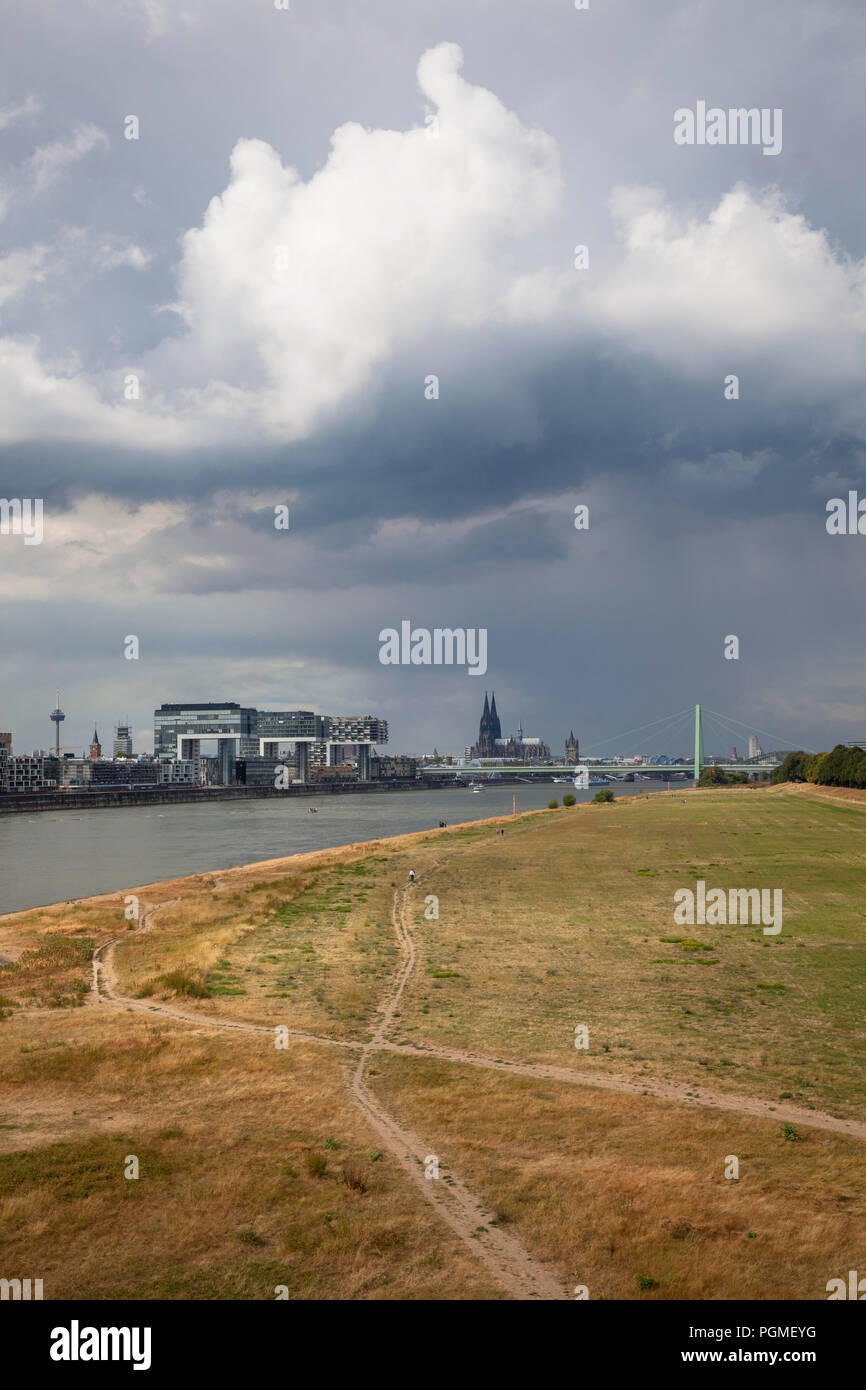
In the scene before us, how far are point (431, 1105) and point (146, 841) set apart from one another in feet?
314

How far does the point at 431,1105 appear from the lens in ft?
57.9

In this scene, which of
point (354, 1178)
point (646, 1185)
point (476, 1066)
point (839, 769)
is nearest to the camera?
point (646, 1185)

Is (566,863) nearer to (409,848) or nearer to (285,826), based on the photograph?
(409,848)

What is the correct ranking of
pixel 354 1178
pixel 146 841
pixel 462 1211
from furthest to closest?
pixel 146 841, pixel 354 1178, pixel 462 1211

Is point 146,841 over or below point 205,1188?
below

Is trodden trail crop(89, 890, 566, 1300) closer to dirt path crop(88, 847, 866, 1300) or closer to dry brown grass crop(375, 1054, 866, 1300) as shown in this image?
dirt path crop(88, 847, 866, 1300)

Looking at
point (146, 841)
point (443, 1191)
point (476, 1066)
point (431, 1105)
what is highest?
point (443, 1191)

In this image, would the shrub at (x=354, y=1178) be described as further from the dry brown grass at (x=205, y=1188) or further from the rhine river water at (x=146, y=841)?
the rhine river water at (x=146, y=841)

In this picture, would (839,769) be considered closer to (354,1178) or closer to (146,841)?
(146,841)

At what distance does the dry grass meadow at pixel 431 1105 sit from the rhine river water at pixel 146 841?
103 ft

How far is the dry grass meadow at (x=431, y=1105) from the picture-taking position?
1194 cm

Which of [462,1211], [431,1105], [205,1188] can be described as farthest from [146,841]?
[462,1211]
